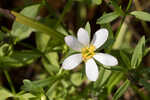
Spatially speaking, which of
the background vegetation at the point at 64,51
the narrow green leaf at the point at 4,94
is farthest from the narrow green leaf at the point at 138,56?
the narrow green leaf at the point at 4,94

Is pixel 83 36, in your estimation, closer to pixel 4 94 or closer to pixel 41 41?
pixel 41 41

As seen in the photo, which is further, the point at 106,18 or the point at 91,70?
the point at 106,18

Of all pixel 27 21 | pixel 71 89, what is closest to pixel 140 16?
pixel 27 21

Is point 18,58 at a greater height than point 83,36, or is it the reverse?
point 83,36

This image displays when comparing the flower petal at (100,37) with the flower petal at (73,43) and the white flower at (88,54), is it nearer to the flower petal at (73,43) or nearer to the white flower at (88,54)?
the white flower at (88,54)

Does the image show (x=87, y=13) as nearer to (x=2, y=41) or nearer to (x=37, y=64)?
(x=37, y=64)

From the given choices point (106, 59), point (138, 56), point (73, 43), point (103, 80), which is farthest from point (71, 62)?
point (103, 80)

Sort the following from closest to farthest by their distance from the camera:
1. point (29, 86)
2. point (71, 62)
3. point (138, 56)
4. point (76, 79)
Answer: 1. point (71, 62)
2. point (29, 86)
3. point (138, 56)
4. point (76, 79)
